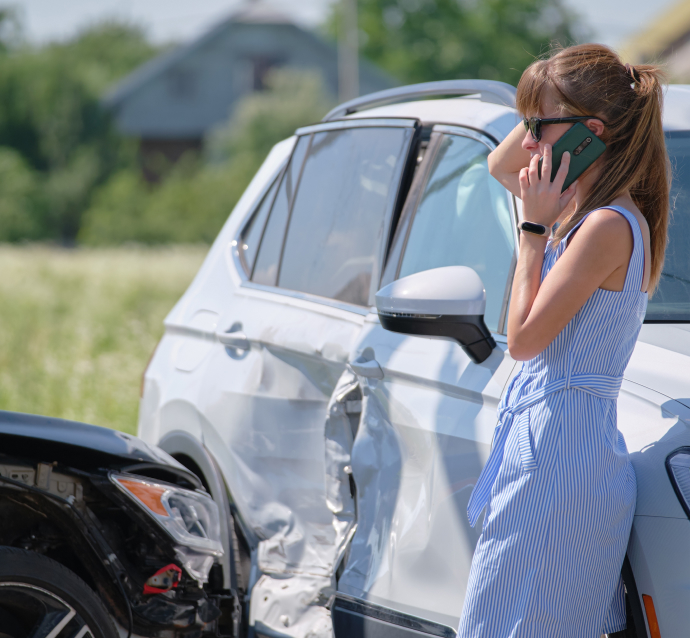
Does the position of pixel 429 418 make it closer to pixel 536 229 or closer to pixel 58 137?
pixel 536 229

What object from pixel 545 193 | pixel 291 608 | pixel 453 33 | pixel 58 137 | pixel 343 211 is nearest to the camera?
pixel 545 193

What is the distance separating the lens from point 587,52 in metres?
1.80

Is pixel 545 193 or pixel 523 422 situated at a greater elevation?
pixel 545 193

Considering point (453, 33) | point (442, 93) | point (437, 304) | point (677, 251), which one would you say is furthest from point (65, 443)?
point (453, 33)

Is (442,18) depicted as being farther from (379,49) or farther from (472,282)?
(472,282)

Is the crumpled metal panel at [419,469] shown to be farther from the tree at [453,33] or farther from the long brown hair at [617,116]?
the tree at [453,33]

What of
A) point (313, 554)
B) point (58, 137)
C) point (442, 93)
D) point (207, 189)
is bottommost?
point (313, 554)

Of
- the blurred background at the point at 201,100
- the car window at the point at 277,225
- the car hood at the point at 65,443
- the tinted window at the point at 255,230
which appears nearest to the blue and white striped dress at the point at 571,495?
the car hood at the point at 65,443

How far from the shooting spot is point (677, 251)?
89.2 inches

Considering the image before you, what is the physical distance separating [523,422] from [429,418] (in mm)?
469

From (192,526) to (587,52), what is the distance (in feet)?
5.25

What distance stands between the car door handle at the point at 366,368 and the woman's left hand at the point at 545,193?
0.75m

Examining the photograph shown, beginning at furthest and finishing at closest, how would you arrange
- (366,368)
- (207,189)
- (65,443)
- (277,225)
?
(207,189), (277,225), (366,368), (65,443)

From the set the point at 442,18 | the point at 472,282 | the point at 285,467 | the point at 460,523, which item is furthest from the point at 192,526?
the point at 442,18
